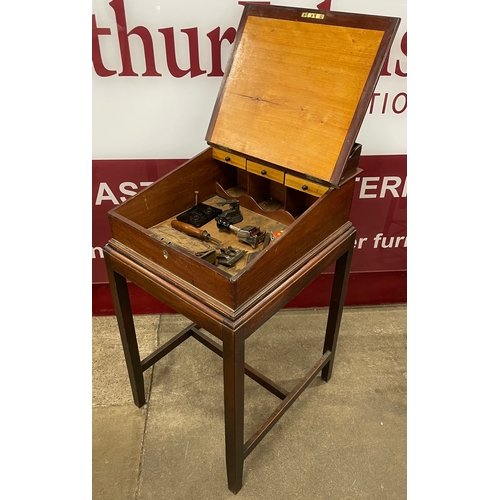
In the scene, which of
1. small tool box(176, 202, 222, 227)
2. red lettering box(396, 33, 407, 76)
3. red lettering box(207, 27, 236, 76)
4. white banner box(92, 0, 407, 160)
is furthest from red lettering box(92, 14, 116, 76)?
red lettering box(396, 33, 407, 76)

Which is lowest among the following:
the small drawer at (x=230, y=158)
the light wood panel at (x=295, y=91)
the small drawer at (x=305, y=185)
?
the small drawer at (x=305, y=185)

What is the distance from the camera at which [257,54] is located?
1.59 m

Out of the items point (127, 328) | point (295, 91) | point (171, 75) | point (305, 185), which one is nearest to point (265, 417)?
point (127, 328)

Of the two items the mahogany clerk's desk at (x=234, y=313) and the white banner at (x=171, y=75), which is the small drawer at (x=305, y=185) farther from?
the white banner at (x=171, y=75)

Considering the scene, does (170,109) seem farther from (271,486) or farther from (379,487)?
(379,487)

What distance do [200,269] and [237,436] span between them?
1.97ft

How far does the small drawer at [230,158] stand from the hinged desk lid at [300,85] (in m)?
0.03

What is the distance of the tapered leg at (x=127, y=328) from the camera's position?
1.57 meters

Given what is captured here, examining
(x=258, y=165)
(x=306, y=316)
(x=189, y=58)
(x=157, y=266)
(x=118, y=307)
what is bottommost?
(x=306, y=316)

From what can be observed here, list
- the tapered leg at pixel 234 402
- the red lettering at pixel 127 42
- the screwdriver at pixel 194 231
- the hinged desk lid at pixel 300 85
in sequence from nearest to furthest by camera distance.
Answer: the tapered leg at pixel 234 402
the hinged desk lid at pixel 300 85
the screwdriver at pixel 194 231
the red lettering at pixel 127 42

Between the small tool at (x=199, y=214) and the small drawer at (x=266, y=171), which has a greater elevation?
the small drawer at (x=266, y=171)

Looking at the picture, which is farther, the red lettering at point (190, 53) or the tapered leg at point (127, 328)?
the red lettering at point (190, 53)

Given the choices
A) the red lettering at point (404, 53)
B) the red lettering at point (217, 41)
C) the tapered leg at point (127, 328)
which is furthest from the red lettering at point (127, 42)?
the red lettering at point (404, 53)

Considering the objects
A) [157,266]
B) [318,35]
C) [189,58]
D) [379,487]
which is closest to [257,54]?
[318,35]
